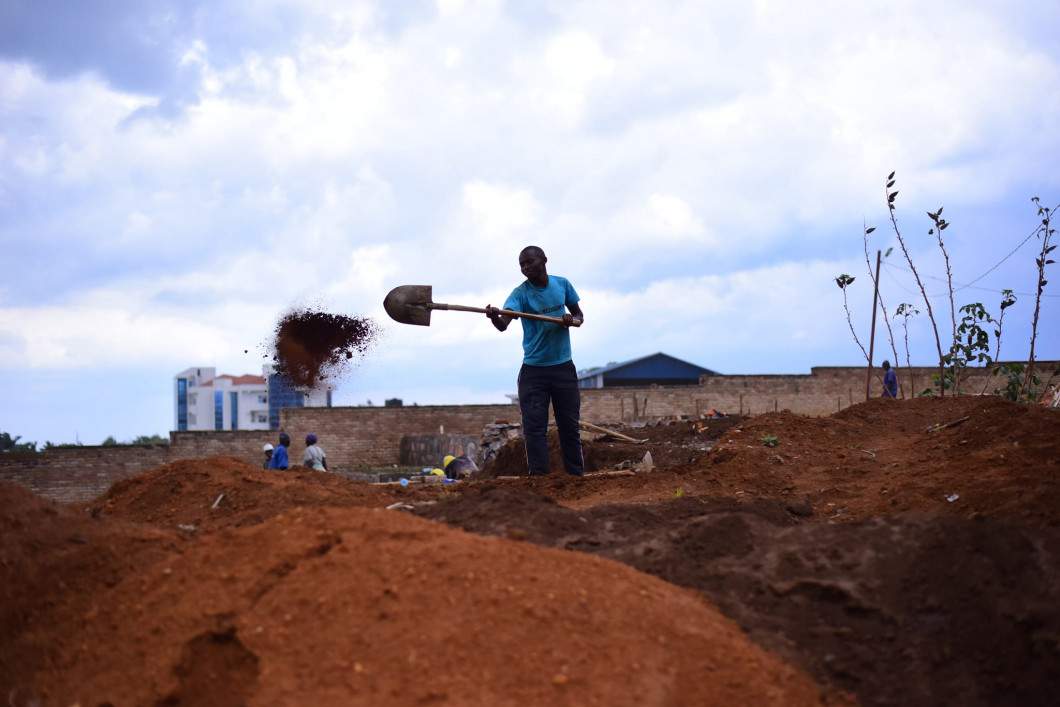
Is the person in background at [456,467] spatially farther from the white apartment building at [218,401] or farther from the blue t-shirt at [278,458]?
the white apartment building at [218,401]

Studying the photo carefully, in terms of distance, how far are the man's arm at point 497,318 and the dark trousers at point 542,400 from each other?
0.33 meters

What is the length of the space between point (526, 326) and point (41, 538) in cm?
370

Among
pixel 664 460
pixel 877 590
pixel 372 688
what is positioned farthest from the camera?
pixel 664 460

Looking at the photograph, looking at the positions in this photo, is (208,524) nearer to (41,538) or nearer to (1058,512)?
(41,538)

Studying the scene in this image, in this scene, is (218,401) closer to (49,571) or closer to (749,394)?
(749,394)

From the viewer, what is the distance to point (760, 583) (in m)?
3.31

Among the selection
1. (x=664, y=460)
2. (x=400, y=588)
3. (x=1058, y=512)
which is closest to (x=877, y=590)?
(x=1058, y=512)

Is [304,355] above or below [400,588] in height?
above

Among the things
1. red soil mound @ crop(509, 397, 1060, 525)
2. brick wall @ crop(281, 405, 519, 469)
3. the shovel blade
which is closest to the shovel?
the shovel blade

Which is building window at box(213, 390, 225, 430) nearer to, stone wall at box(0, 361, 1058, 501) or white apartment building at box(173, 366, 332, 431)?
white apartment building at box(173, 366, 332, 431)

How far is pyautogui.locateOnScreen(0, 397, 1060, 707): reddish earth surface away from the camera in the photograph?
2.48 meters

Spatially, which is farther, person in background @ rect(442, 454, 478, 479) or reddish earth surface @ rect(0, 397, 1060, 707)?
person in background @ rect(442, 454, 478, 479)

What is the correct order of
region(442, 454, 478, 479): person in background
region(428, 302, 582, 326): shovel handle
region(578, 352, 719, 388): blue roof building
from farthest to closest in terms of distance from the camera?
region(578, 352, 719, 388): blue roof building < region(442, 454, 478, 479): person in background < region(428, 302, 582, 326): shovel handle

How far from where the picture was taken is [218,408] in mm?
37938
